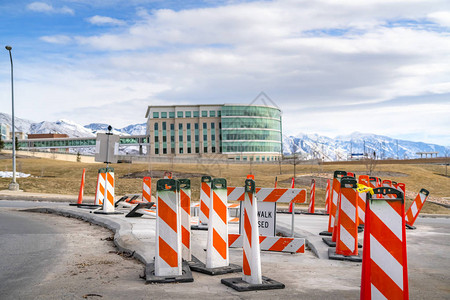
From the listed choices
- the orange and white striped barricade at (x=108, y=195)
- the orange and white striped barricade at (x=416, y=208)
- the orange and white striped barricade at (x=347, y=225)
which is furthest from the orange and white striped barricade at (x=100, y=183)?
the orange and white striped barricade at (x=416, y=208)

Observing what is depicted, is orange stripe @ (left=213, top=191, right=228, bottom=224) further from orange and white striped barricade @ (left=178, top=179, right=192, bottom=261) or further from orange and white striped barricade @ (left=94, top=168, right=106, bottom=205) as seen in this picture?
orange and white striped barricade @ (left=94, top=168, right=106, bottom=205)

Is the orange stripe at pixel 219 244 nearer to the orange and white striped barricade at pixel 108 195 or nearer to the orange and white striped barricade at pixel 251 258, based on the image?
the orange and white striped barricade at pixel 251 258

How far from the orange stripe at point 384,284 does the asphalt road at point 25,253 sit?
4.08m

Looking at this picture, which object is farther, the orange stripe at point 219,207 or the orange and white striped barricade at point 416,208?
the orange and white striped barricade at point 416,208

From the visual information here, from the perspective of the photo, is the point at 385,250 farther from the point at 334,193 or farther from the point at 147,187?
the point at 147,187

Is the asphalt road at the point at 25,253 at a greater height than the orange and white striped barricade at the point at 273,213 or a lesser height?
lesser

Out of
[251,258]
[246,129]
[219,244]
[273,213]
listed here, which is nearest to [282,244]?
[273,213]

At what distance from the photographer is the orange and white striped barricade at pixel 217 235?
6785 millimetres

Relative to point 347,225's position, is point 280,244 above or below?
below

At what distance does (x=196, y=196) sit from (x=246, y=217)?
2147 cm

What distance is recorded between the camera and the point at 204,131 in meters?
118

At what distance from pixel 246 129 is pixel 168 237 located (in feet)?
371

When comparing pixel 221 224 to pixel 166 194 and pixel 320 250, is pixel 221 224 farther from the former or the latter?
pixel 320 250

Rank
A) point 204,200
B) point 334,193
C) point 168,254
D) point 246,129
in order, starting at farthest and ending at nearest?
point 246,129 < point 334,193 < point 204,200 < point 168,254
